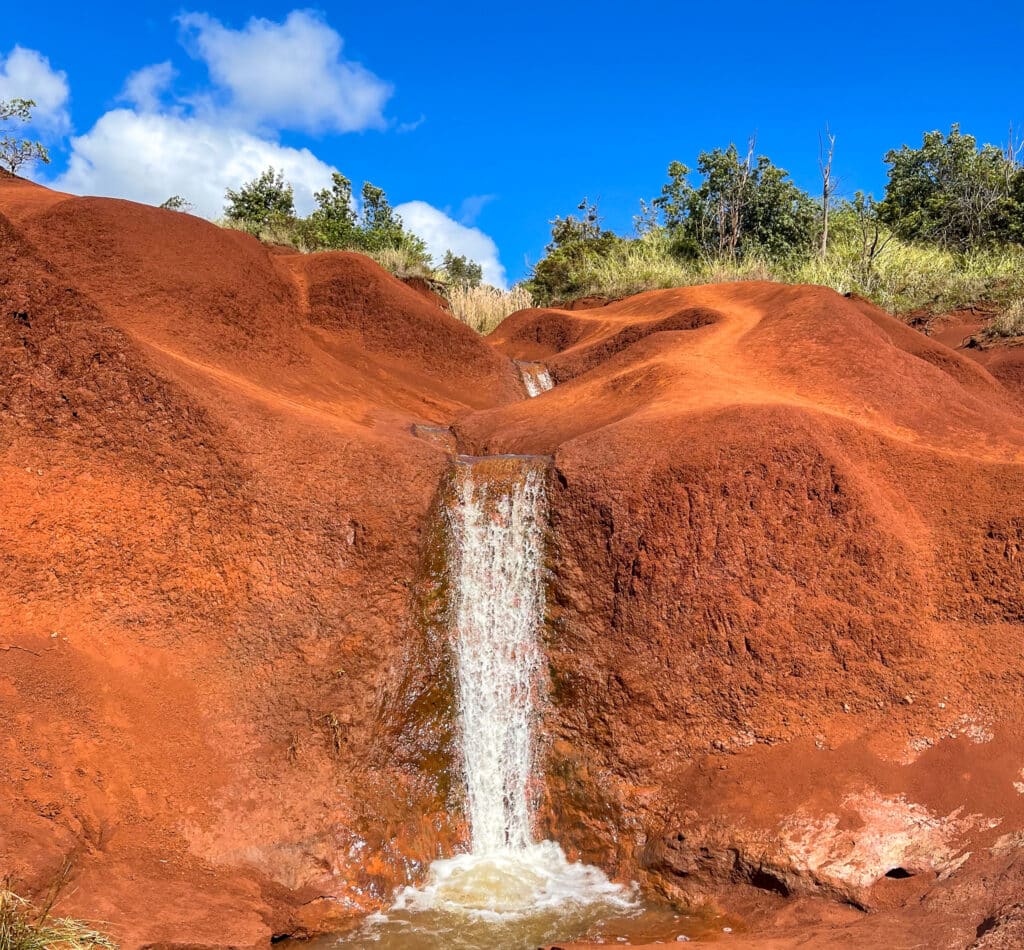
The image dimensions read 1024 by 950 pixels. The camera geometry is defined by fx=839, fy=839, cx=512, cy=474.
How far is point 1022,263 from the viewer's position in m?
18.0

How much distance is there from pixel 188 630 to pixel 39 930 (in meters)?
2.46

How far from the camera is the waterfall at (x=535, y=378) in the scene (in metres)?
13.4

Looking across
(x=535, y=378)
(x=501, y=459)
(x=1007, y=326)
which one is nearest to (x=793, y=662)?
(x=501, y=459)

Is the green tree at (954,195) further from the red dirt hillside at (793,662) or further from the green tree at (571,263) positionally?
the red dirt hillside at (793,662)

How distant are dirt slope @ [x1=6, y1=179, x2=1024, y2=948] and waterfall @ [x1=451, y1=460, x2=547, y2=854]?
0.20 meters

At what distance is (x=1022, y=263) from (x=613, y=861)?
17.4 meters

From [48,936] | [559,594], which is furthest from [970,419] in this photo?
[48,936]

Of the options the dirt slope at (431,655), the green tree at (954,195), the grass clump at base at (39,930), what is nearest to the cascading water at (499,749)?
the dirt slope at (431,655)

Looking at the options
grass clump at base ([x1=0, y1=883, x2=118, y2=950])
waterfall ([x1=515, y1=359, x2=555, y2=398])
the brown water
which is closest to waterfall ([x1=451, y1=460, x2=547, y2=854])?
the brown water

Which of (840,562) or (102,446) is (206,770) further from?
(840,562)

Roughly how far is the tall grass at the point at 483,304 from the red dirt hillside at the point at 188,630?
40.6 feet

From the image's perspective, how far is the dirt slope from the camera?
542 centimetres

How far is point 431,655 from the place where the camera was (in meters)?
6.83

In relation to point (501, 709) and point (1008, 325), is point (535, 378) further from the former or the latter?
point (1008, 325)
